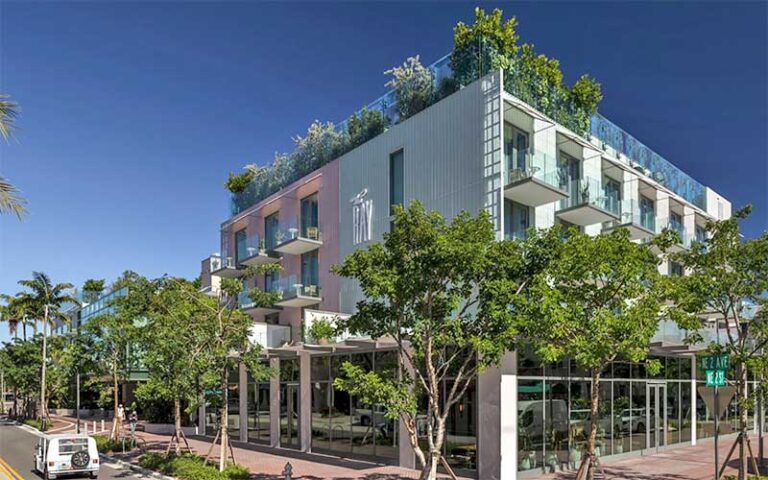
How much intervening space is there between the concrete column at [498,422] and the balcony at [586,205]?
800 cm

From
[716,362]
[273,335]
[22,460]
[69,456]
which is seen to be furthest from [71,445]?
[716,362]

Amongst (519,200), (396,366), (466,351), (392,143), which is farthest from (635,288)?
(392,143)

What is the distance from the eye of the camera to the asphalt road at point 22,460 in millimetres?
22047

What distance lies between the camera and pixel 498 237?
68.6 feet

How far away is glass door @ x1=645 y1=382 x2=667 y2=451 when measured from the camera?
25703 millimetres

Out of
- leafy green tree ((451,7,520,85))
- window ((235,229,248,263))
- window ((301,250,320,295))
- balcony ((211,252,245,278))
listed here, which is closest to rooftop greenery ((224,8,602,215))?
leafy green tree ((451,7,520,85))

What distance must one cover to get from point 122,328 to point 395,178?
15.4 metres

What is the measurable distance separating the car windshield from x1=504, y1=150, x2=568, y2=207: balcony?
1678cm

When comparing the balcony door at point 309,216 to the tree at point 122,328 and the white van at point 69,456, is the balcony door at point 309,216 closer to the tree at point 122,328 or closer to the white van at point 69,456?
the tree at point 122,328

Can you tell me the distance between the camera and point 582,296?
1553cm

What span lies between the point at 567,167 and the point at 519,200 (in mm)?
4455

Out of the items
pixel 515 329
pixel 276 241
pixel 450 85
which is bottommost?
pixel 515 329

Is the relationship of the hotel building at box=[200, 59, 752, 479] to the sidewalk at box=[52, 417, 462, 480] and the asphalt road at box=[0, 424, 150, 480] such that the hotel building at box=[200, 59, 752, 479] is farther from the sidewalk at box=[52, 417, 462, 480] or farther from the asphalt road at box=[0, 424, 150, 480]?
the asphalt road at box=[0, 424, 150, 480]

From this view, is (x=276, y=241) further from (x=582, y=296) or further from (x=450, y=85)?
(x=582, y=296)
